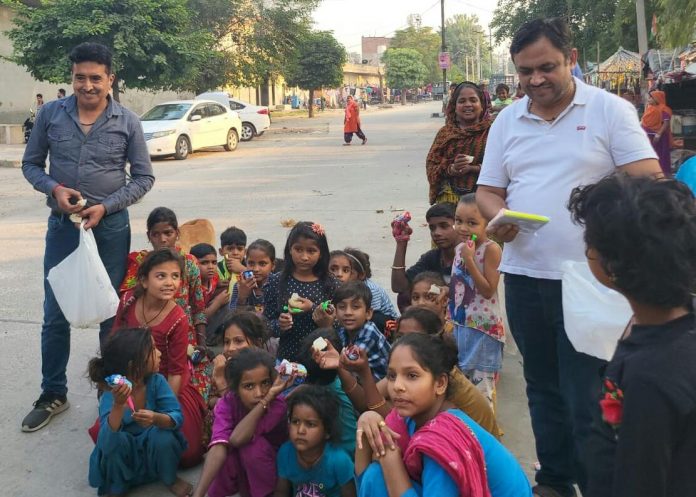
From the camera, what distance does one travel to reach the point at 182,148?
1878 centimetres

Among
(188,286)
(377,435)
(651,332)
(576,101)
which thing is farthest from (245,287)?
(651,332)

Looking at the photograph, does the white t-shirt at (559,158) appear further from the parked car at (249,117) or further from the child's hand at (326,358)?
the parked car at (249,117)

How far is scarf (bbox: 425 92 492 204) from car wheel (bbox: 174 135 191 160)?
571 inches

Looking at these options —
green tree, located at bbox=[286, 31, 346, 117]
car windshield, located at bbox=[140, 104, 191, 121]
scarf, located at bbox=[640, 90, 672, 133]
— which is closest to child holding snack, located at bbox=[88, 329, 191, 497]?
scarf, located at bbox=[640, 90, 672, 133]

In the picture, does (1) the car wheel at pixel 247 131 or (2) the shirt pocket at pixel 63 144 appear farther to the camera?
(1) the car wheel at pixel 247 131

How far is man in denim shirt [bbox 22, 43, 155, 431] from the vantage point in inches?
150

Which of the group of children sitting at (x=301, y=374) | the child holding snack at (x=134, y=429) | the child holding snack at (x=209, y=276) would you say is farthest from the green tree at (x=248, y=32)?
the child holding snack at (x=134, y=429)

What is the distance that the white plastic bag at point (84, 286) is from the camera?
12.1ft

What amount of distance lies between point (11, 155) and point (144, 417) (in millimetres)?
18803

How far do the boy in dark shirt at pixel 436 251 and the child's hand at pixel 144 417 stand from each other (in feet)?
6.22

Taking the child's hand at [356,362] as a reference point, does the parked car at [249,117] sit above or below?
above

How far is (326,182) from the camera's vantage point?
13.4 m

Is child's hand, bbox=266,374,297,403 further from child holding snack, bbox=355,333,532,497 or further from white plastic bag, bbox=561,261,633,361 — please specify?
white plastic bag, bbox=561,261,633,361

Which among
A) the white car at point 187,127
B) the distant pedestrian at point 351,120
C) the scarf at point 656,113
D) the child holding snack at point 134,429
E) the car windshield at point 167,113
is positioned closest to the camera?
the child holding snack at point 134,429
